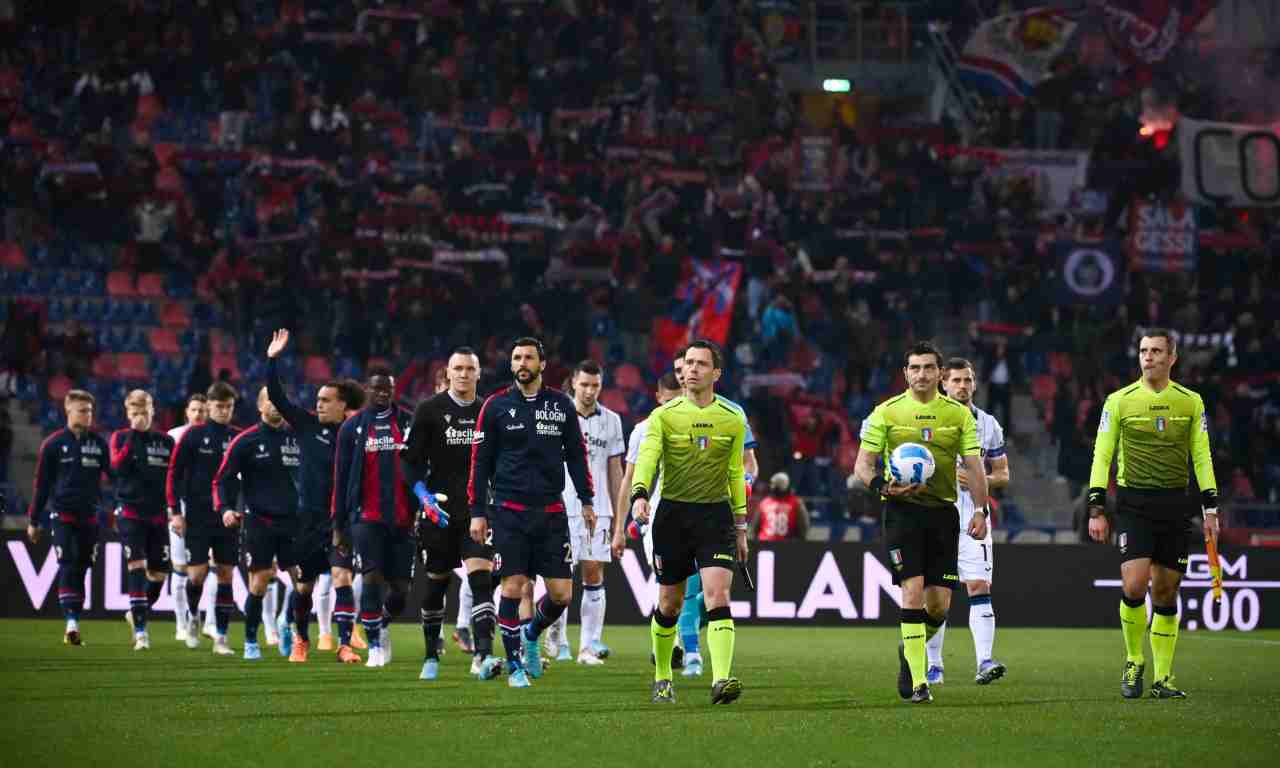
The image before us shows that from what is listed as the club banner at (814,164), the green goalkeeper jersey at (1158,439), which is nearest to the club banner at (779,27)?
the club banner at (814,164)

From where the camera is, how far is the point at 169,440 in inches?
754

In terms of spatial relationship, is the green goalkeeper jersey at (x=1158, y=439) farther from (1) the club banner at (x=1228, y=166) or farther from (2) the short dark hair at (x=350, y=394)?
(1) the club banner at (x=1228, y=166)

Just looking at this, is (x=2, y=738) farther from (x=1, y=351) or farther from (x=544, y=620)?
(x=1, y=351)

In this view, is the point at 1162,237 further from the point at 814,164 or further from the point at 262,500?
the point at 262,500

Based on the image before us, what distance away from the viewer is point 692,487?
1197 centimetres

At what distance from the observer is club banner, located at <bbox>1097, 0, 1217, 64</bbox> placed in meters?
37.2

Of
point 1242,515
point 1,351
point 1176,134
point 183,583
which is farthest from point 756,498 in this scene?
point 1176,134

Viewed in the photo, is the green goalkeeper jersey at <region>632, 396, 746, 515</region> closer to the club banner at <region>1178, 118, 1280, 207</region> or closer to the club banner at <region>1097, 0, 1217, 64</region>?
the club banner at <region>1178, 118, 1280, 207</region>

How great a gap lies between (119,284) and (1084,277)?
1662cm

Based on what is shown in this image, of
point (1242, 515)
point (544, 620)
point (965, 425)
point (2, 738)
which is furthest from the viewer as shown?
point (1242, 515)

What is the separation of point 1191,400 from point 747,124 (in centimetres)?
2329

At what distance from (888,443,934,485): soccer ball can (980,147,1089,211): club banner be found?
76.7 feet

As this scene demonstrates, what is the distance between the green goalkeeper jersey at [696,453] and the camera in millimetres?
11961

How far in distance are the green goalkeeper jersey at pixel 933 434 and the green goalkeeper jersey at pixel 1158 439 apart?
1.09m
